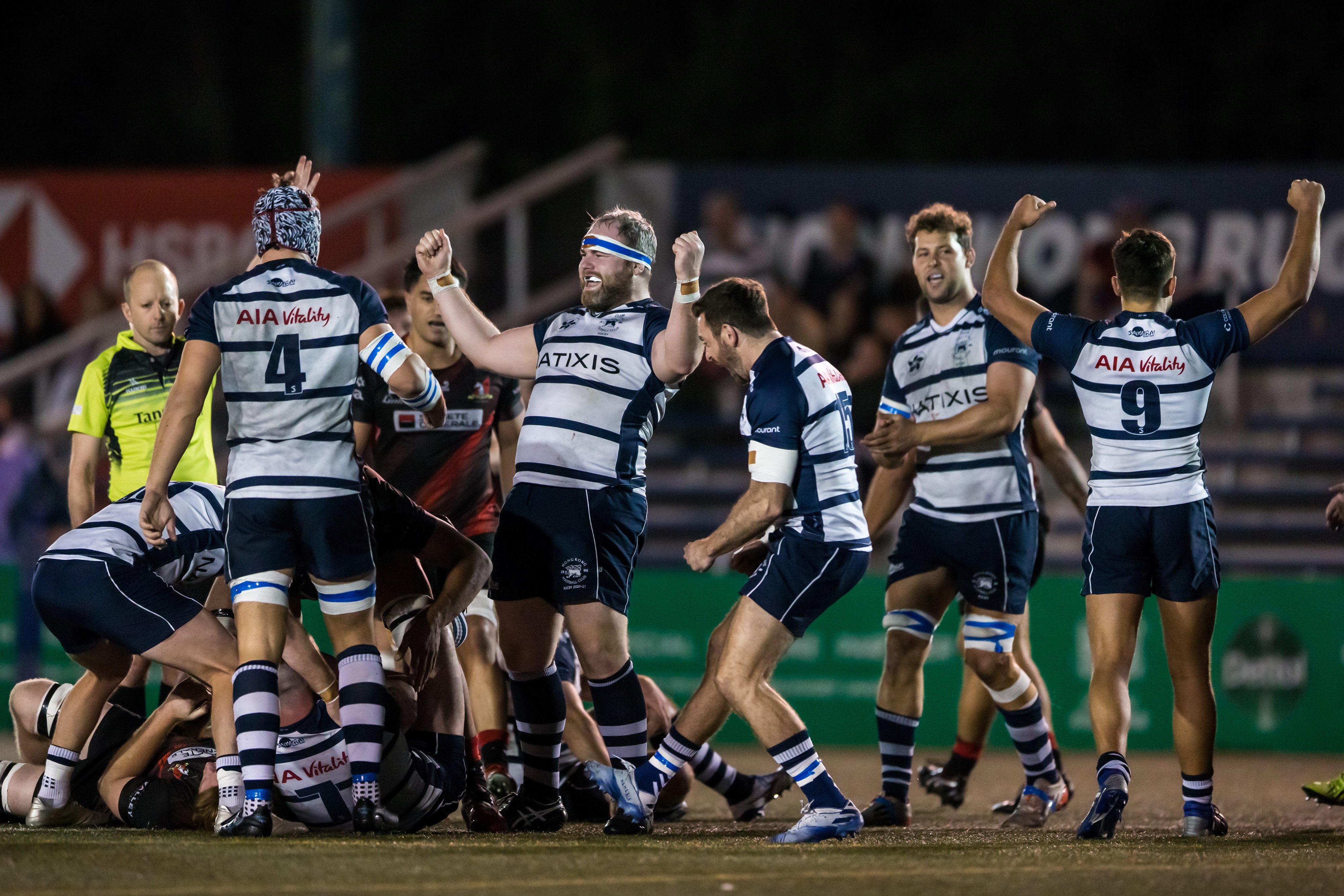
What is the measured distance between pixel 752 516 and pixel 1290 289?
2.13m

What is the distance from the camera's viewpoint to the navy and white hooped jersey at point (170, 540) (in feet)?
20.9

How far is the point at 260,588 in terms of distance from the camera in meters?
5.98

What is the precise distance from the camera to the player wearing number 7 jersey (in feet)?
20.3

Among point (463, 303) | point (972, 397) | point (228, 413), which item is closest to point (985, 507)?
point (972, 397)

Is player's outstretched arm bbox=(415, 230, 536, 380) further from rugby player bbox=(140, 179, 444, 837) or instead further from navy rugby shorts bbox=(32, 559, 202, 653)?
navy rugby shorts bbox=(32, 559, 202, 653)

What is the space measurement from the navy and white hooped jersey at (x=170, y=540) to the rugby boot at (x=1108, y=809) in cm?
329

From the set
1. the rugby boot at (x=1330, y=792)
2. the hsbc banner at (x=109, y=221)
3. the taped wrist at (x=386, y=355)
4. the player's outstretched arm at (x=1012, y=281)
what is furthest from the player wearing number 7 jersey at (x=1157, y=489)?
the hsbc banner at (x=109, y=221)

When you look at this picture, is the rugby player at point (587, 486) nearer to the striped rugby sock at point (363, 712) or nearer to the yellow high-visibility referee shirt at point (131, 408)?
the striped rugby sock at point (363, 712)

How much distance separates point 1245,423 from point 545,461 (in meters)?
8.68

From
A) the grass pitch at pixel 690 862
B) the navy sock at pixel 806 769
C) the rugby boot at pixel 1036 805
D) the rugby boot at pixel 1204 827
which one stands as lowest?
the rugby boot at pixel 1036 805

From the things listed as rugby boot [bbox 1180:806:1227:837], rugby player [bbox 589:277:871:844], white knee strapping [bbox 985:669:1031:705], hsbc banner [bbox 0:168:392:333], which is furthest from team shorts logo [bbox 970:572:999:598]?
hsbc banner [bbox 0:168:392:333]

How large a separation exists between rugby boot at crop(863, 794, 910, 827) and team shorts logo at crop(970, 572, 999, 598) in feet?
3.04

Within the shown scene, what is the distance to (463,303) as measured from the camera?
662 cm

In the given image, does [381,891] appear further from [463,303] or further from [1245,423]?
[1245,423]
